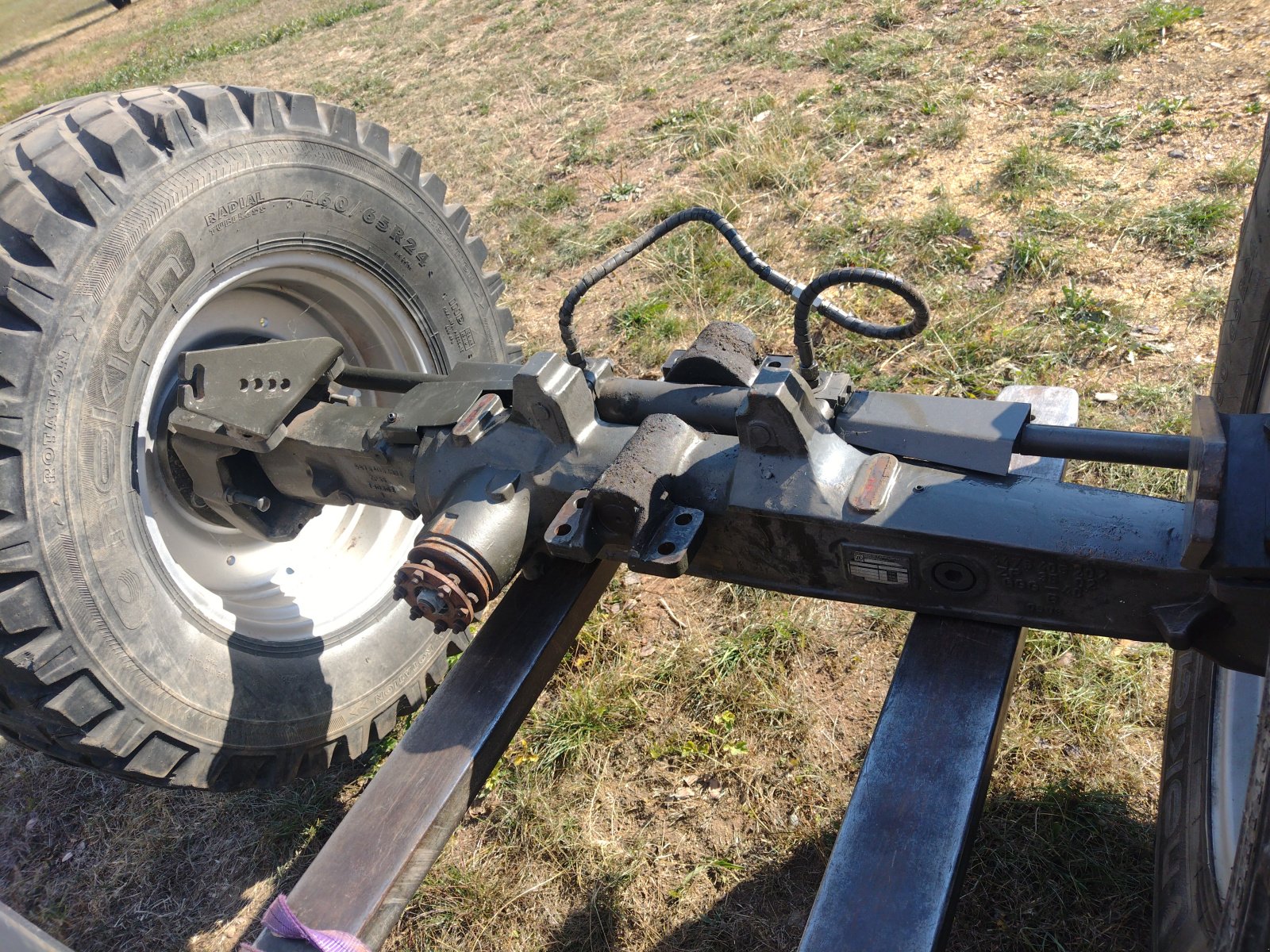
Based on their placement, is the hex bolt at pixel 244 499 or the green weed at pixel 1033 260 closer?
the hex bolt at pixel 244 499

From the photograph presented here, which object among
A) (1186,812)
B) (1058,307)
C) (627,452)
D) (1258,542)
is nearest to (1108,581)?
(1258,542)

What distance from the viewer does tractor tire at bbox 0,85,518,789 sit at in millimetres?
1915

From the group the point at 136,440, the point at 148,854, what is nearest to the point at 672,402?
the point at 136,440

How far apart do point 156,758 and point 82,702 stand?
0.21 m

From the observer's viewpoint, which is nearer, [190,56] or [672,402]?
[672,402]

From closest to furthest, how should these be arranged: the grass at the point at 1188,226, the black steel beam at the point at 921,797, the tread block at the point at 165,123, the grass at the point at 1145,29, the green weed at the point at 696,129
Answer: the black steel beam at the point at 921,797 < the tread block at the point at 165,123 < the grass at the point at 1188,226 < the grass at the point at 1145,29 < the green weed at the point at 696,129

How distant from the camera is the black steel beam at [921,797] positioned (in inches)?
52.3

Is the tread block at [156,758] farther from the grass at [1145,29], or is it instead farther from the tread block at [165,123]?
the grass at [1145,29]

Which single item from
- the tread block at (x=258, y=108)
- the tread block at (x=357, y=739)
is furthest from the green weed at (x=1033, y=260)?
the tread block at (x=357, y=739)

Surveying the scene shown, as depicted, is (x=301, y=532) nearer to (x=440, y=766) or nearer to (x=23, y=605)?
(x=23, y=605)

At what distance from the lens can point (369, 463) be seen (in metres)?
2.15

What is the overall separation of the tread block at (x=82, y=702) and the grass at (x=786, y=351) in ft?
2.97

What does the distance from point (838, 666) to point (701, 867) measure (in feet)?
2.29

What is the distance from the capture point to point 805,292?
179cm
